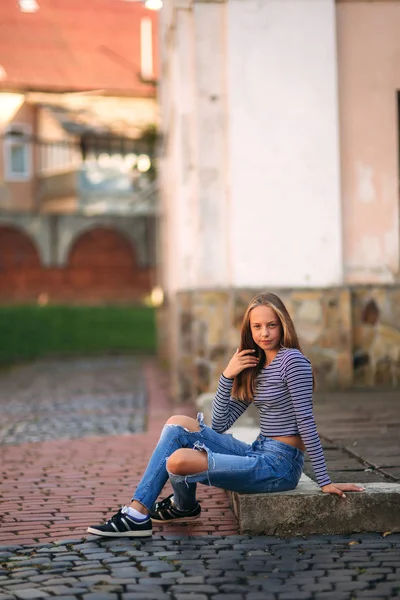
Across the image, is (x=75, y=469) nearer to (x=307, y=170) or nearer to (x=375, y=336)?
(x=375, y=336)

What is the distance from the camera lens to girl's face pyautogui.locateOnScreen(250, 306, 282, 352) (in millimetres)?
5020

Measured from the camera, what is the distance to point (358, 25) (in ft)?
34.7

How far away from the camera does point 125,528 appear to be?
4.93m

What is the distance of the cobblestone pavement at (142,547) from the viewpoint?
13.2 feet

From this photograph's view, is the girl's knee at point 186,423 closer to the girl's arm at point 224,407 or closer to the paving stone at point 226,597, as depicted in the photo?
the girl's arm at point 224,407

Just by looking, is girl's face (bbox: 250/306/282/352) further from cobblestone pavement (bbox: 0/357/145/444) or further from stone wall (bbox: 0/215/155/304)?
stone wall (bbox: 0/215/155/304)

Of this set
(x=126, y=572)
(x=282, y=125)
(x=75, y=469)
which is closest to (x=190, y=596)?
(x=126, y=572)

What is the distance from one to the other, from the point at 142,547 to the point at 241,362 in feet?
3.48

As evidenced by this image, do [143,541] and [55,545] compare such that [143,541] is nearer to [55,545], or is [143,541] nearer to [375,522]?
[55,545]

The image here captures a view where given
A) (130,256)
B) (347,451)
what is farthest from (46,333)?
(347,451)

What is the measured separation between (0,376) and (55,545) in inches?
611

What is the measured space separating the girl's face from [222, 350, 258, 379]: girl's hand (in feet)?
0.26

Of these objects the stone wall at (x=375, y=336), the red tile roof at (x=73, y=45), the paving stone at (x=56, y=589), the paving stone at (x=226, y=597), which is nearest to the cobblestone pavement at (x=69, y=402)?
the stone wall at (x=375, y=336)

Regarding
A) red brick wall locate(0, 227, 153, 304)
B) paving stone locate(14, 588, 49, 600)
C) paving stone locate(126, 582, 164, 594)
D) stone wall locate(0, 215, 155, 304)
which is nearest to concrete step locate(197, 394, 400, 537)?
paving stone locate(126, 582, 164, 594)
